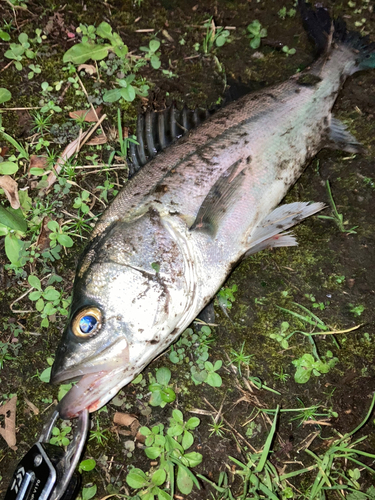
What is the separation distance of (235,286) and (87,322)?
1.41 meters

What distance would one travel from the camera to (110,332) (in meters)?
2.41

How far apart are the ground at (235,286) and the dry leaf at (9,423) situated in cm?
5

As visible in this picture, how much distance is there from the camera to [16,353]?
129 inches

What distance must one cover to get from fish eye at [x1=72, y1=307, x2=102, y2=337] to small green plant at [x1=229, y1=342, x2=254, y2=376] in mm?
1307

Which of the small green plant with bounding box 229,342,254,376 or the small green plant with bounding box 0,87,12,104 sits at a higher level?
the small green plant with bounding box 0,87,12,104

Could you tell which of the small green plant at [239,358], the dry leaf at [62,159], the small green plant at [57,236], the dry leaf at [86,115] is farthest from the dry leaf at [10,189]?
the small green plant at [239,358]

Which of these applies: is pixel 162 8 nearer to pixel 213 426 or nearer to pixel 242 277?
pixel 242 277

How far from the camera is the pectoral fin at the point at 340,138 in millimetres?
3354

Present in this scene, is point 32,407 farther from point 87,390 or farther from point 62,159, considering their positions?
point 62,159

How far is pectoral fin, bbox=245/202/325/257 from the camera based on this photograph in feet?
9.71

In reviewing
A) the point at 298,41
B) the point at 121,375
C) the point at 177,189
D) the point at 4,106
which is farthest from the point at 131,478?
the point at 298,41

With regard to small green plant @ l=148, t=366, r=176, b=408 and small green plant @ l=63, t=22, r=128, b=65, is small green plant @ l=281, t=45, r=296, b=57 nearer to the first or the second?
small green plant @ l=63, t=22, r=128, b=65

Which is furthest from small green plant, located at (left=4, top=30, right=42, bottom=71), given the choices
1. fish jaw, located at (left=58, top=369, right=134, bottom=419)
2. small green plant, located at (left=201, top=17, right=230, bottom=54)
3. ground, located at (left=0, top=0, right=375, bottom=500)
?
fish jaw, located at (left=58, top=369, right=134, bottom=419)

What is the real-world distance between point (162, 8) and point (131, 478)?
4.57 m
